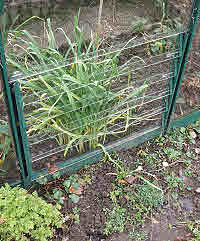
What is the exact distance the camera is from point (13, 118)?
1.94m

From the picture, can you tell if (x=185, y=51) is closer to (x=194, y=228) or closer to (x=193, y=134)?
(x=193, y=134)

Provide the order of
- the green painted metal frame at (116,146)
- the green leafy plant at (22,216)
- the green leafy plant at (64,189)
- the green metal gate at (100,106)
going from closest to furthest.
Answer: the green leafy plant at (22,216)
the green metal gate at (100,106)
the green leafy plant at (64,189)
the green painted metal frame at (116,146)

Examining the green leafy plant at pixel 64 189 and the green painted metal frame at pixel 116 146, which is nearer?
the green leafy plant at pixel 64 189

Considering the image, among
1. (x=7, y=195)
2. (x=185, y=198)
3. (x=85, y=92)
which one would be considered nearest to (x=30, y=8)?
(x=85, y=92)

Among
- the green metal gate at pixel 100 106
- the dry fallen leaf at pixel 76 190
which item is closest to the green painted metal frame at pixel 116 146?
A: the green metal gate at pixel 100 106

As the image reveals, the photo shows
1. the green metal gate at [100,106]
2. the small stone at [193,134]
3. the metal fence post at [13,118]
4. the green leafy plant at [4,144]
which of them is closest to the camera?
the metal fence post at [13,118]

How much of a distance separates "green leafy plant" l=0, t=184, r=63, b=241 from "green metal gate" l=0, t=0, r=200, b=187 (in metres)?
0.30

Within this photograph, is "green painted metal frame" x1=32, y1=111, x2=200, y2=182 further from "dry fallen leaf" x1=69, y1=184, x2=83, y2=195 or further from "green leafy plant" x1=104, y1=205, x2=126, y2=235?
"green leafy plant" x1=104, y1=205, x2=126, y2=235

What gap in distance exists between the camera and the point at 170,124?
9.27 ft

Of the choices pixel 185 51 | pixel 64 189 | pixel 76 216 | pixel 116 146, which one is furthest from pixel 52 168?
pixel 185 51

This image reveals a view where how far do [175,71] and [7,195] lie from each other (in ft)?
4.67

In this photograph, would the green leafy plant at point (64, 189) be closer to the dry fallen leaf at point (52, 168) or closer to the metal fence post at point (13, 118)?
the dry fallen leaf at point (52, 168)

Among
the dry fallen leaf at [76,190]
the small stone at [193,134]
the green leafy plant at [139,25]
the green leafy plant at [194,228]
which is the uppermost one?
the green leafy plant at [139,25]

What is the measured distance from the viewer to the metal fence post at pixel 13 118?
66.9 inches
